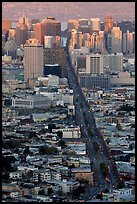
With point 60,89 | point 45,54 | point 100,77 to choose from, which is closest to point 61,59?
point 45,54

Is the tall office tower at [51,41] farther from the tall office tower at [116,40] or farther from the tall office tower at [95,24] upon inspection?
the tall office tower at [95,24]

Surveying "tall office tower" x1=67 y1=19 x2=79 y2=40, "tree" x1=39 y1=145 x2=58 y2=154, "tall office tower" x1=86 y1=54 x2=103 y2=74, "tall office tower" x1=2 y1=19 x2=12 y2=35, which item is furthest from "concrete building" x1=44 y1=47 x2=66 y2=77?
"tree" x1=39 y1=145 x2=58 y2=154

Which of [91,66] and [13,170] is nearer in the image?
[13,170]

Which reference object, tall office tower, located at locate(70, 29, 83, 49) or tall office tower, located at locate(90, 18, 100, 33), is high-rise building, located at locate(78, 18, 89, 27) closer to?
tall office tower, located at locate(90, 18, 100, 33)

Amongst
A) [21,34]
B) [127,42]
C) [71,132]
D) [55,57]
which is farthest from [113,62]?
[71,132]

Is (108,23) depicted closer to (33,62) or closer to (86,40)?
(86,40)

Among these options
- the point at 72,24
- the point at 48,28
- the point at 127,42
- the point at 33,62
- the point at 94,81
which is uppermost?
the point at 72,24

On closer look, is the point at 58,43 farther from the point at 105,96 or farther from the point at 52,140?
the point at 52,140
